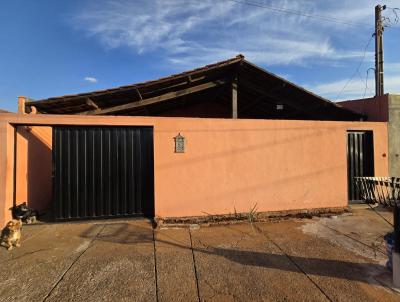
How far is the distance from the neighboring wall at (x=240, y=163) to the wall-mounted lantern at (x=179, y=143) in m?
0.10

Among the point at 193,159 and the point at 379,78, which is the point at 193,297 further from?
the point at 379,78

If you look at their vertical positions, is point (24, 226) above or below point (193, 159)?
below

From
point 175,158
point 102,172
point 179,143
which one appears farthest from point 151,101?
point 102,172

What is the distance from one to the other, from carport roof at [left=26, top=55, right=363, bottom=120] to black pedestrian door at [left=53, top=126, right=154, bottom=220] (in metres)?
1.07

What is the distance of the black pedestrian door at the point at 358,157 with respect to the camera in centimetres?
744

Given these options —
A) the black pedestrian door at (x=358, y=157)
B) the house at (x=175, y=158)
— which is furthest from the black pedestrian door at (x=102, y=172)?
the black pedestrian door at (x=358, y=157)

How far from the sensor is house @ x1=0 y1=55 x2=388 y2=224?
5.88 metres

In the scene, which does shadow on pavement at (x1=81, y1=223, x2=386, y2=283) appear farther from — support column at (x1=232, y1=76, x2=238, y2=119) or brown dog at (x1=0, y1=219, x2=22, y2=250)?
support column at (x1=232, y1=76, x2=238, y2=119)

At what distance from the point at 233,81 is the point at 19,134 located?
548 cm

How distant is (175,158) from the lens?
6.04 meters

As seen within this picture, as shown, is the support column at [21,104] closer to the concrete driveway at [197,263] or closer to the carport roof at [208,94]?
the carport roof at [208,94]

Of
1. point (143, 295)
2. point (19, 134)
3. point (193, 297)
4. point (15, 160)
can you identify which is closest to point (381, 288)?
point (193, 297)

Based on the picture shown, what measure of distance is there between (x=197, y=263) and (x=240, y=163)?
300 cm

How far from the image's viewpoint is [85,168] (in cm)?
596
